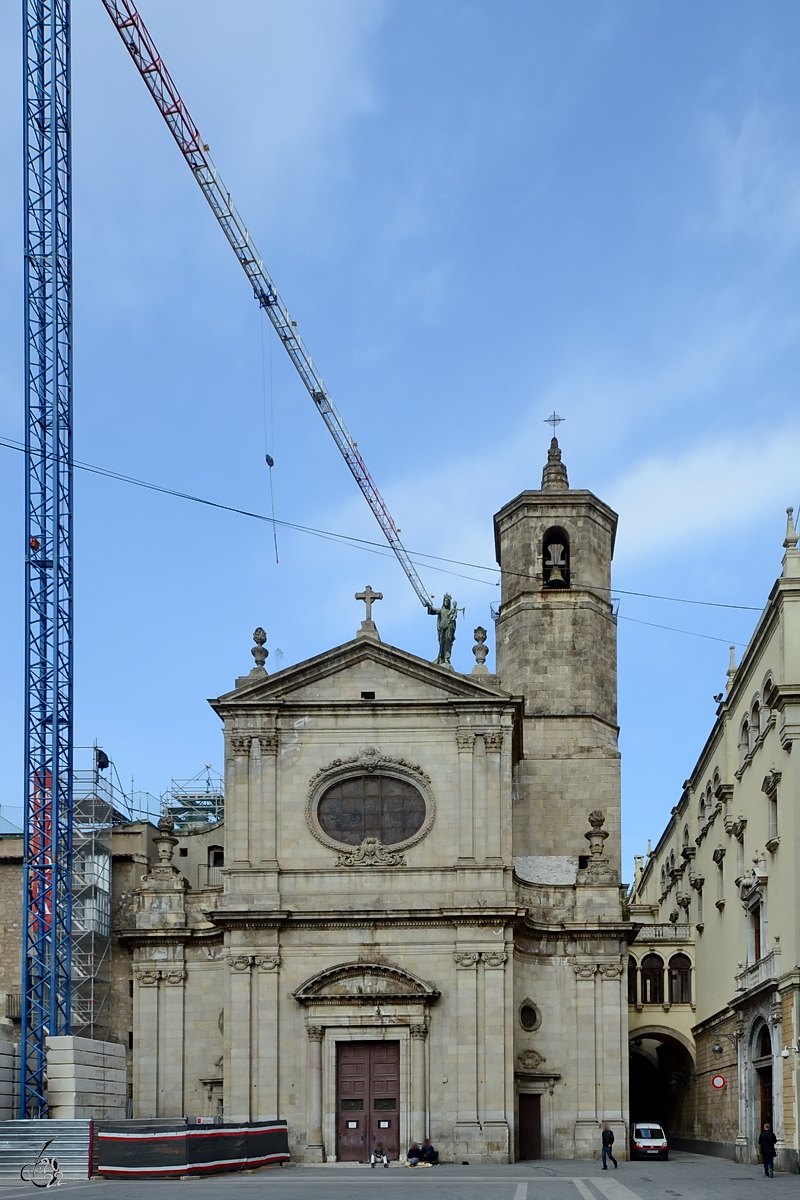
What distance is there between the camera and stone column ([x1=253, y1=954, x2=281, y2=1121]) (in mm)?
44469

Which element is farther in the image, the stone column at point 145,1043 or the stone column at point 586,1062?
the stone column at point 145,1043

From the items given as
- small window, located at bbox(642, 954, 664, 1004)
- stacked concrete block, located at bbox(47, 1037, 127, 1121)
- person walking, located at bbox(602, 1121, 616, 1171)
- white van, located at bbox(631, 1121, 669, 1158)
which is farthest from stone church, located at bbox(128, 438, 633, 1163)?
small window, located at bbox(642, 954, 664, 1004)

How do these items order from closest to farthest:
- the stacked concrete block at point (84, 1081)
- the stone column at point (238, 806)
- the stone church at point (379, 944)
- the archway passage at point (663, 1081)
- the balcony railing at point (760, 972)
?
the balcony railing at point (760, 972)
the stacked concrete block at point (84, 1081)
the stone church at point (379, 944)
the stone column at point (238, 806)
the archway passage at point (663, 1081)

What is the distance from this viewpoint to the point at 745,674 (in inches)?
1877

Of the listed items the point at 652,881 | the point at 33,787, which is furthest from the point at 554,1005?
the point at 652,881

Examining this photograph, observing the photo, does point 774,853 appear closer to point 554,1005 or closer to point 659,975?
point 554,1005

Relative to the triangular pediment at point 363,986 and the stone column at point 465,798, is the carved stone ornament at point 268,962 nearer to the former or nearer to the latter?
the triangular pediment at point 363,986

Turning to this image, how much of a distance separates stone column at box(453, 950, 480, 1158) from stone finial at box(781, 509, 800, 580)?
14.3 m

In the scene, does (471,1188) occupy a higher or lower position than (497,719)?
lower

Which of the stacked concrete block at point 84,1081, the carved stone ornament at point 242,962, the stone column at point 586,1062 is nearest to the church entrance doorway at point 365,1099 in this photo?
the carved stone ornament at point 242,962

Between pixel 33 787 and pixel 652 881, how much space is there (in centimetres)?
4523

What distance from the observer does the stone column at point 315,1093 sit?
44188mm

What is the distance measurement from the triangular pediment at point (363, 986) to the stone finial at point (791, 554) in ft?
51.5

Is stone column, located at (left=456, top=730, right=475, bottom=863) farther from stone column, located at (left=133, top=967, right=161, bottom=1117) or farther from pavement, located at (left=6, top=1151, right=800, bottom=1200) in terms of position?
stone column, located at (left=133, top=967, right=161, bottom=1117)
